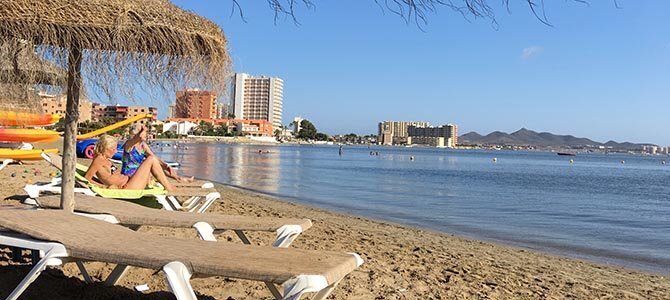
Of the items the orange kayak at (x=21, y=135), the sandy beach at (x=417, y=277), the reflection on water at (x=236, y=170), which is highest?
the orange kayak at (x=21, y=135)

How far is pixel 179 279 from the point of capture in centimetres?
226

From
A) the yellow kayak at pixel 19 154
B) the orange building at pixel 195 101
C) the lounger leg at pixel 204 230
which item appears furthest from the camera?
the yellow kayak at pixel 19 154

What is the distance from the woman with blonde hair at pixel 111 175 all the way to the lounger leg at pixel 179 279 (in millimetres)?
3412

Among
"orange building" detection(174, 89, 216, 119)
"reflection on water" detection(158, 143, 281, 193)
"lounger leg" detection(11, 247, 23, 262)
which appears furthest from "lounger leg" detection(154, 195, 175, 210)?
"reflection on water" detection(158, 143, 281, 193)

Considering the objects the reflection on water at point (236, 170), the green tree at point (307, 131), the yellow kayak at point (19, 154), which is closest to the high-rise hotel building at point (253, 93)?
the reflection on water at point (236, 170)

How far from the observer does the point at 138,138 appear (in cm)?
679

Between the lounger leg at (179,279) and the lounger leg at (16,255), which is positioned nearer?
the lounger leg at (179,279)

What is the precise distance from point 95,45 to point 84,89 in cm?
69

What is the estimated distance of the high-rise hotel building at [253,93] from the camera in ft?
15.4

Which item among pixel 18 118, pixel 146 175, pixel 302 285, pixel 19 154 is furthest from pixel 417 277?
pixel 19 154

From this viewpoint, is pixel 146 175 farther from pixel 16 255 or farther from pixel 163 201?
pixel 16 255

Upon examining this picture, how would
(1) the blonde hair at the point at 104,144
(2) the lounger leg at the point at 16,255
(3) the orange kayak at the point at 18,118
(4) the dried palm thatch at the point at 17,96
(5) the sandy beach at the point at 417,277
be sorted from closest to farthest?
(5) the sandy beach at the point at 417,277
(2) the lounger leg at the point at 16,255
(4) the dried palm thatch at the point at 17,96
(1) the blonde hair at the point at 104,144
(3) the orange kayak at the point at 18,118

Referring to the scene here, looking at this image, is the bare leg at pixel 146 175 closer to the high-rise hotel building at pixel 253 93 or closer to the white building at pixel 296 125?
the high-rise hotel building at pixel 253 93

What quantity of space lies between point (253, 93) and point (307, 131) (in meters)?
137
